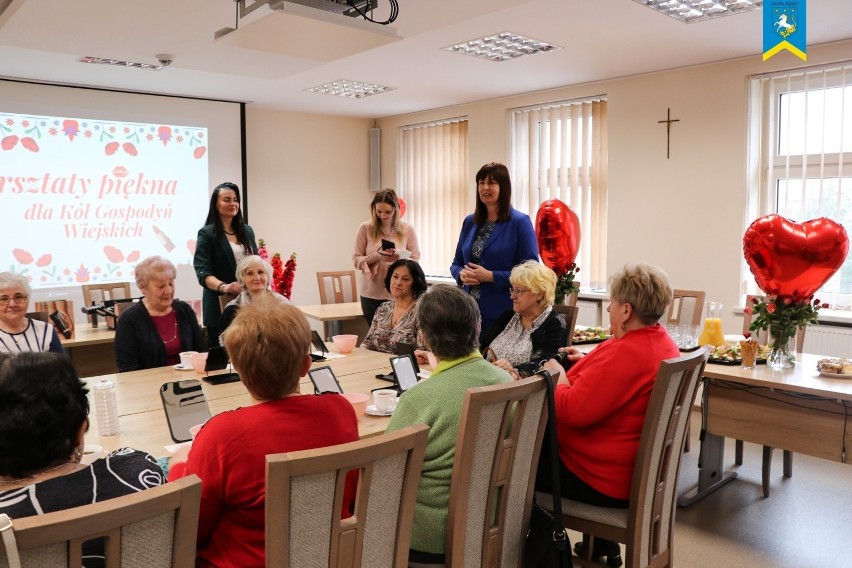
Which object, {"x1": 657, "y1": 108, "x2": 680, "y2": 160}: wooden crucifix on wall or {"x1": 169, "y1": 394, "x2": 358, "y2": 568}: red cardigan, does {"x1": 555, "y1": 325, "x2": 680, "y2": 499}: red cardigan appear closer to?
{"x1": 169, "y1": 394, "x2": 358, "y2": 568}: red cardigan

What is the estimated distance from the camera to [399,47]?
4676mm

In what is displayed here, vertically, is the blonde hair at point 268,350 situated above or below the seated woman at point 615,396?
above

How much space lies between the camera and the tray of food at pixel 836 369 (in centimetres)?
288

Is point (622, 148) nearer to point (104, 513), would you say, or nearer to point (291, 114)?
point (291, 114)

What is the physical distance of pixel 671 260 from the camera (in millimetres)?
5441

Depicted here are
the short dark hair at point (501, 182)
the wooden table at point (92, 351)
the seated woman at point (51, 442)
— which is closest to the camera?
the seated woman at point (51, 442)

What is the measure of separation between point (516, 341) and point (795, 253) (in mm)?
1237

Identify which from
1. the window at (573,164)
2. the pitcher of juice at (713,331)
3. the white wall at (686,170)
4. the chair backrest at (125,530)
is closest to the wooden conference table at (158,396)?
the chair backrest at (125,530)

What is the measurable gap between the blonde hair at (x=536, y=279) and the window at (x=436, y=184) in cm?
410

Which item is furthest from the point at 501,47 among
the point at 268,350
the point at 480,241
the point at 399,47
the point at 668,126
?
the point at 268,350

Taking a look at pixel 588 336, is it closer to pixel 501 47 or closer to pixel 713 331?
pixel 713 331

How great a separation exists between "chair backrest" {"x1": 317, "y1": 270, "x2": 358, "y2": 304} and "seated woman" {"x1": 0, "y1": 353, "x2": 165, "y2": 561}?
459 centimetres

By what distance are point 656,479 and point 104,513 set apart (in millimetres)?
1664

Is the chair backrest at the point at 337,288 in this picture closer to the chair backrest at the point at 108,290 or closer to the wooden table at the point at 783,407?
the chair backrest at the point at 108,290
